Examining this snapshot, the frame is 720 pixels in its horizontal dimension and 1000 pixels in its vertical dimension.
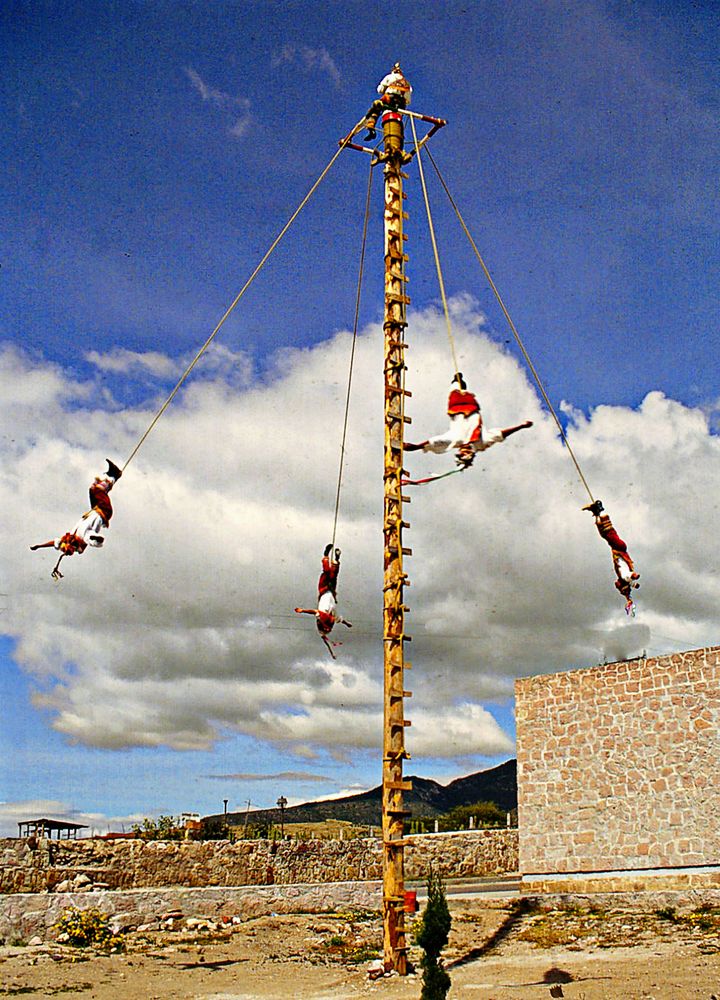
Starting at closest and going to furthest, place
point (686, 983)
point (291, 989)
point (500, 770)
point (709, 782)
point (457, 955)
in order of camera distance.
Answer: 1. point (686, 983)
2. point (291, 989)
3. point (457, 955)
4. point (709, 782)
5. point (500, 770)

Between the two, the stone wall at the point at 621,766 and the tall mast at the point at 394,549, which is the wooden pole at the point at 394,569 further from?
the stone wall at the point at 621,766

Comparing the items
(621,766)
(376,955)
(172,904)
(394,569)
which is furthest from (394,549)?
(621,766)

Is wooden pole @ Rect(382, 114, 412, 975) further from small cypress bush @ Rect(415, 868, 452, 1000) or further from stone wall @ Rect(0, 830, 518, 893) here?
stone wall @ Rect(0, 830, 518, 893)

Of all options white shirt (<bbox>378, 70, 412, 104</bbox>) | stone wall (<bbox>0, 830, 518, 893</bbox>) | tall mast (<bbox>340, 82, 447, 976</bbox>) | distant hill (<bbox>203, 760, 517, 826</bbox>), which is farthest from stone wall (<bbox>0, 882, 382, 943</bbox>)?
distant hill (<bbox>203, 760, 517, 826</bbox>)

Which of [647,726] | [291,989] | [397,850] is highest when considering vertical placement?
[647,726]

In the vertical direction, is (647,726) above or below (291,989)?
above

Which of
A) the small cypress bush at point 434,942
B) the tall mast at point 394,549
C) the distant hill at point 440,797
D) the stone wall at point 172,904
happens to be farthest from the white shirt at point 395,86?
the distant hill at point 440,797

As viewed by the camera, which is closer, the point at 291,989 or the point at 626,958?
the point at 291,989

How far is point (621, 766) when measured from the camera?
57.9ft

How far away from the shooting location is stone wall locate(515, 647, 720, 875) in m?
16.6

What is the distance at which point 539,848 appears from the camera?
727 inches

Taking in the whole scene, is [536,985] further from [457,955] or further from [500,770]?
[500,770]

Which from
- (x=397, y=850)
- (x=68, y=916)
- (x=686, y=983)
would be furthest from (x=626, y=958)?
(x=68, y=916)

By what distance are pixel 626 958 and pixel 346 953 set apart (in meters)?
3.82
